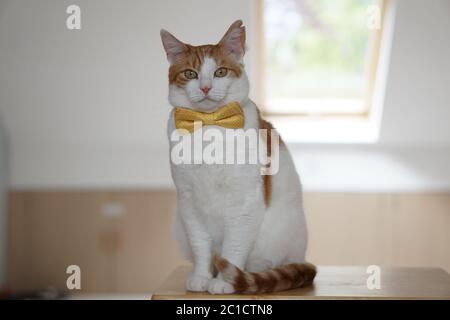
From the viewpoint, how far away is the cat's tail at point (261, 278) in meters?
1.07

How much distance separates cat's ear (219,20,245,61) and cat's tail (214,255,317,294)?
0.41 metres

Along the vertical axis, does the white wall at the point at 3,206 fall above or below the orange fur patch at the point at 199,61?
below

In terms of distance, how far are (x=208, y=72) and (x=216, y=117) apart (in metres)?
0.09

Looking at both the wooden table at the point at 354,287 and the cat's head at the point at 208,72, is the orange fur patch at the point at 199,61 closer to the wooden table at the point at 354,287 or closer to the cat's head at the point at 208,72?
the cat's head at the point at 208,72

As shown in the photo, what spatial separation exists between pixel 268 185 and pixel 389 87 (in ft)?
5.12

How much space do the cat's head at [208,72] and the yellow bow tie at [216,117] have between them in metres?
0.01

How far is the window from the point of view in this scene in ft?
7.79

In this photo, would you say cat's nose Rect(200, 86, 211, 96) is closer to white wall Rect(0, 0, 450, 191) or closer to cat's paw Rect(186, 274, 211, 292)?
cat's paw Rect(186, 274, 211, 292)

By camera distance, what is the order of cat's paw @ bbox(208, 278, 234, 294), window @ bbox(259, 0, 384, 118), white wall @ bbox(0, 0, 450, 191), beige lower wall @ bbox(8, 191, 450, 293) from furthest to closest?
beige lower wall @ bbox(8, 191, 450, 293) → window @ bbox(259, 0, 384, 118) → white wall @ bbox(0, 0, 450, 191) → cat's paw @ bbox(208, 278, 234, 294)

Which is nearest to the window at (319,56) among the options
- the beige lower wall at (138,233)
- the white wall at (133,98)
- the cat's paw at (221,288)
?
the white wall at (133,98)

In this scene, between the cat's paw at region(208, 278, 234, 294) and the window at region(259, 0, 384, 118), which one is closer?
the cat's paw at region(208, 278, 234, 294)

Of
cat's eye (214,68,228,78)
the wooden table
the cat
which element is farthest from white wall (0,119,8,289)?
cat's eye (214,68,228,78)

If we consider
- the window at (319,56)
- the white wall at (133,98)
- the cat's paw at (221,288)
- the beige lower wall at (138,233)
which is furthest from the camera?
the beige lower wall at (138,233)
